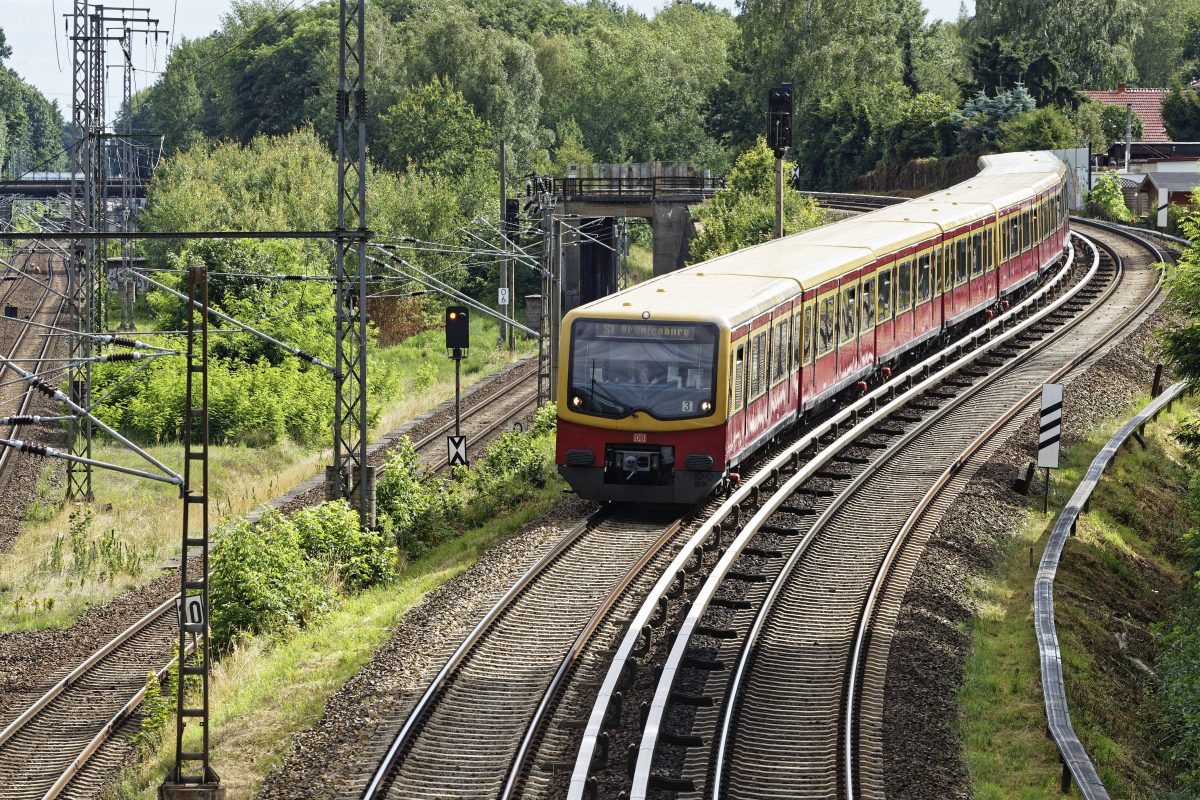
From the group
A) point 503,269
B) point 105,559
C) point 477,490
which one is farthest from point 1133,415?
point 503,269

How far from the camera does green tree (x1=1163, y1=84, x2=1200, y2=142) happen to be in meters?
81.7

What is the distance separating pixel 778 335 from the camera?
21.9 meters

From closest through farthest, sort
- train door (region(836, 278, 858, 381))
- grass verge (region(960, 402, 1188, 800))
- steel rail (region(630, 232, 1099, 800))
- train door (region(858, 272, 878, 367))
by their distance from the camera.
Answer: steel rail (region(630, 232, 1099, 800))
grass verge (region(960, 402, 1188, 800))
train door (region(836, 278, 858, 381))
train door (region(858, 272, 878, 367))

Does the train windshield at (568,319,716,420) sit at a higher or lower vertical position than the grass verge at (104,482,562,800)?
higher

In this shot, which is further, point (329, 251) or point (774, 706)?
point (329, 251)

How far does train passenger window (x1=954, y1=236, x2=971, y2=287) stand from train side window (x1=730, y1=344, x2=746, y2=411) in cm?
1306

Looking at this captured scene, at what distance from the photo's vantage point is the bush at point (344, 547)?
68.0 ft

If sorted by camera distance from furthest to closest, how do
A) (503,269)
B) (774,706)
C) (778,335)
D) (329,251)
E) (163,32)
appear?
1. (329,251)
2. (503,269)
3. (163,32)
4. (778,335)
5. (774,706)

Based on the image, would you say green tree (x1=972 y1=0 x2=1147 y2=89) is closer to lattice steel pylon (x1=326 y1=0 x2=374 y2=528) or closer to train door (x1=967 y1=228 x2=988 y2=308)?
train door (x1=967 y1=228 x2=988 y2=308)

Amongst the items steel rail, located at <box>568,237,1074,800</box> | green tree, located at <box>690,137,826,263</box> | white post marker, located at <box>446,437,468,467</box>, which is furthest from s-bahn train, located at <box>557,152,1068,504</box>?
green tree, located at <box>690,137,826,263</box>

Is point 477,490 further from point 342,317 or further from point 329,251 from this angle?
point 329,251

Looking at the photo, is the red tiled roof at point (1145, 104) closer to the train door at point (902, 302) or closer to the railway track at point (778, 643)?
the train door at point (902, 302)

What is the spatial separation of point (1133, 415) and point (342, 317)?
48.0ft

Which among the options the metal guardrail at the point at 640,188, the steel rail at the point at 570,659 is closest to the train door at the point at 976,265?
the steel rail at the point at 570,659
